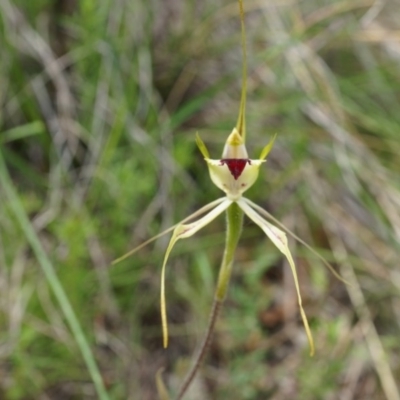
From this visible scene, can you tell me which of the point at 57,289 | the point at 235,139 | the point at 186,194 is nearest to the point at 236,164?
the point at 235,139

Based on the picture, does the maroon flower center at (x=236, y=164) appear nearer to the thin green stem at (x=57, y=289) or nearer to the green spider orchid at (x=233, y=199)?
the green spider orchid at (x=233, y=199)

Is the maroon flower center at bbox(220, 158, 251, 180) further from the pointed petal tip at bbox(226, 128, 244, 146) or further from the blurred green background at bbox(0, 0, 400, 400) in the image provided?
the blurred green background at bbox(0, 0, 400, 400)

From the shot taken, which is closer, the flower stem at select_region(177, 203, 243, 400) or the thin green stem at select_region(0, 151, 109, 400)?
the flower stem at select_region(177, 203, 243, 400)

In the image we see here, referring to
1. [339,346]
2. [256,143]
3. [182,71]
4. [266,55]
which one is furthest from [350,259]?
[182,71]

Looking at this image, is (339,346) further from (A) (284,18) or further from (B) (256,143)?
(A) (284,18)

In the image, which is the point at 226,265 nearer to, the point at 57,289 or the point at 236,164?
A: the point at 236,164

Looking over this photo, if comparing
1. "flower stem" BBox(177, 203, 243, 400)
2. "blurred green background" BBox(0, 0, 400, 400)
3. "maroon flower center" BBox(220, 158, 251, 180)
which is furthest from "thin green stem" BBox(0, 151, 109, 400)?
"maroon flower center" BBox(220, 158, 251, 180)
